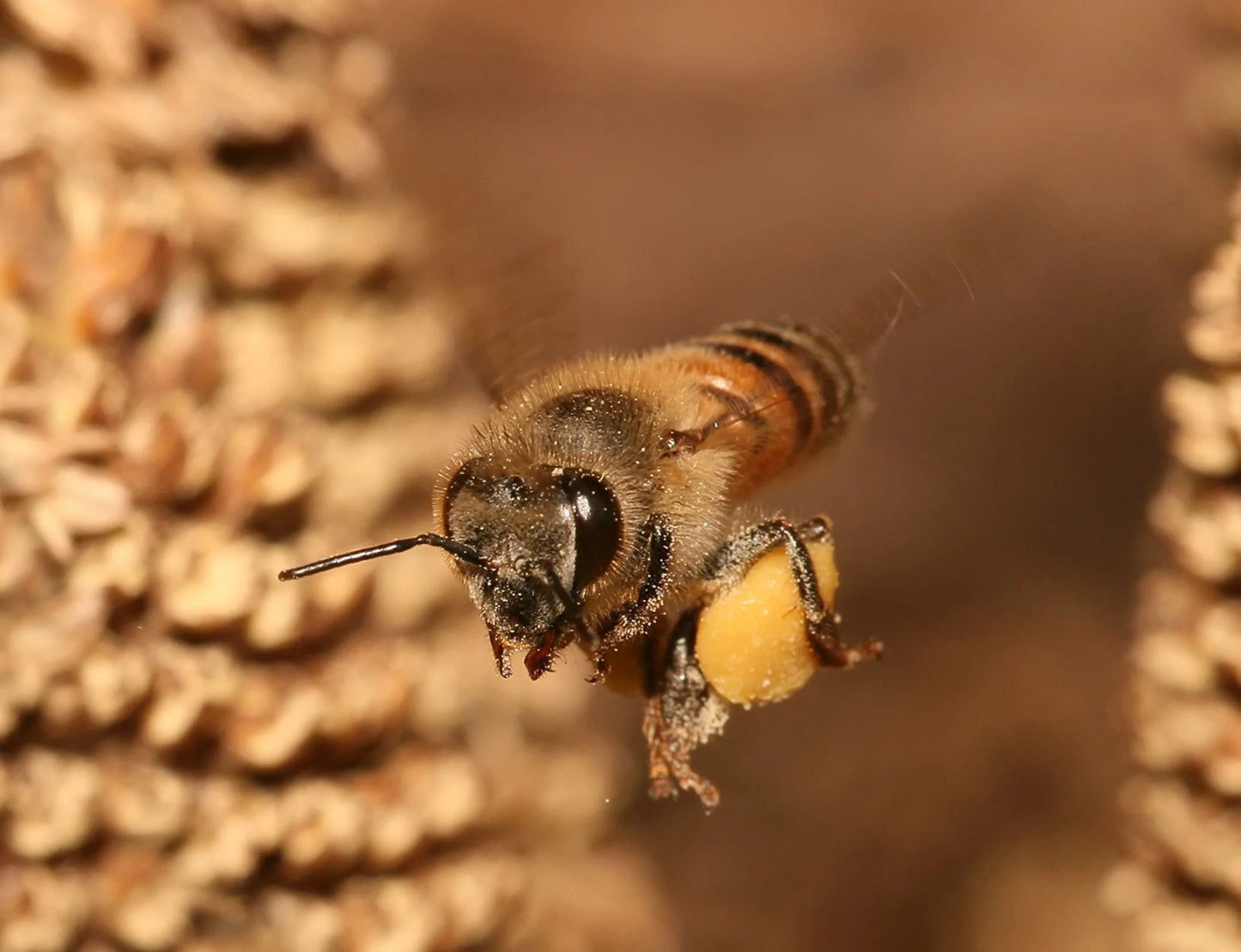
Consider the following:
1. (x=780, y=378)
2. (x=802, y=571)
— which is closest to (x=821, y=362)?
(x=780, y=378)

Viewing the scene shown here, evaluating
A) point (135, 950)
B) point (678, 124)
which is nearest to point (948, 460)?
point (678, 124)

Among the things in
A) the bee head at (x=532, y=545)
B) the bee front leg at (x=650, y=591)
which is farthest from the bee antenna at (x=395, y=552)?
the bee front leg at (x=650, y=591)

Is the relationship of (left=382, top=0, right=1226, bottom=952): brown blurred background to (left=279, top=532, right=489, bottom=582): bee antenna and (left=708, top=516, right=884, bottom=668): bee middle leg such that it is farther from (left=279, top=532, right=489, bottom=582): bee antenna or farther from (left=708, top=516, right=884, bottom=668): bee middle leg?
(left=279, top=532, right=489, bottom=582): bee antenna

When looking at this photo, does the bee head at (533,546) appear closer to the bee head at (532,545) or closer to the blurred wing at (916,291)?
the bee head at (532,545)

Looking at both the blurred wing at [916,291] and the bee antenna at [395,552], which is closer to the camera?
the bee antenna at [395,552]

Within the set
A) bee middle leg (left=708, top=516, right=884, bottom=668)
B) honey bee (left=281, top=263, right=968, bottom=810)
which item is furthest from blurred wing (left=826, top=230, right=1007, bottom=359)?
bee middle leg (left=708, top=516, right=884, bottom=668)

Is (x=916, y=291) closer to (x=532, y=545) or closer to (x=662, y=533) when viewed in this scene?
(x=662, y=533)
